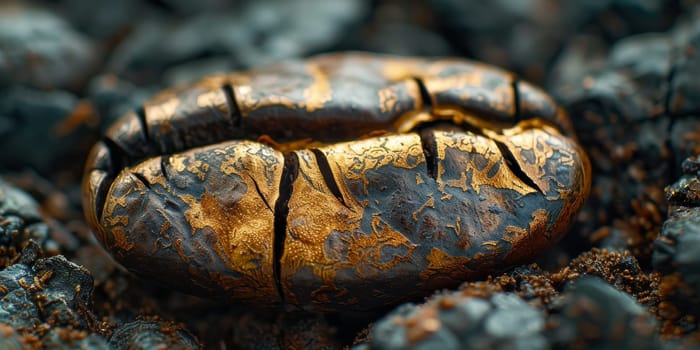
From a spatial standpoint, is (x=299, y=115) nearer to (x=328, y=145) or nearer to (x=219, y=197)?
(x=328, y=145)

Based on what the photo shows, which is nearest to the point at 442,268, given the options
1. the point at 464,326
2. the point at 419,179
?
the point at 419,179

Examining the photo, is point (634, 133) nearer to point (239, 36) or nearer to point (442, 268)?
point (442, 268)

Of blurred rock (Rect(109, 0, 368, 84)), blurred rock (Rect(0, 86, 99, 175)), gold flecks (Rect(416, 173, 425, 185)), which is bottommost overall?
blurred rock (Rect(0, 86, 99, 175))

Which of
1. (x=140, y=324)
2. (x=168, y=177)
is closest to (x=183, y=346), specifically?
(x=140, y=324)

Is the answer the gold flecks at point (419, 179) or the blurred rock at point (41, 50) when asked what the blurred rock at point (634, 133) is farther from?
the blurred rock at point (41, 50)

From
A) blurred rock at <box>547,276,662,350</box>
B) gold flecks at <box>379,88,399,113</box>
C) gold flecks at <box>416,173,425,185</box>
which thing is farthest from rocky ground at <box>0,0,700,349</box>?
gold flecks at <box>379,88,399,113</box>

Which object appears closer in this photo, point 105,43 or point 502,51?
point 502,51

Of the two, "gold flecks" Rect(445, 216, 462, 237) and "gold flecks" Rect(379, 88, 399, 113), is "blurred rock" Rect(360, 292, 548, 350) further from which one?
"gold flecks" Rect(379, 88, 399, 113)

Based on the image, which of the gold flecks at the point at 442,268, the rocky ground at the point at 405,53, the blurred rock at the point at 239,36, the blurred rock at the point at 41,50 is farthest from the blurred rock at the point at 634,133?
the blurred rock at the point at 41,50
